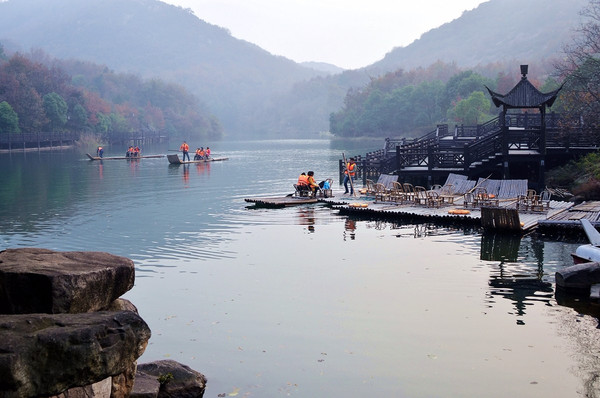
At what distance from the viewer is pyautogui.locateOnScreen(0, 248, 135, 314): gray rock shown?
980 centimetres

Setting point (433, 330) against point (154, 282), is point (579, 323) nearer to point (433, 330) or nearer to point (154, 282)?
point (433, 330)

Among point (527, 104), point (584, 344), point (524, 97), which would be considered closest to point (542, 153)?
point (527, 104)

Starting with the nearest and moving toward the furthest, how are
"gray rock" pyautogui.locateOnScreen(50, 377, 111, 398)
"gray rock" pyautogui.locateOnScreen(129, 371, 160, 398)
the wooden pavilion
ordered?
"gray rock" pyautogui.locateOnScreen(50, 377, 111, 398), "gray rock" pyautogui.locateOnScreen(129, 371, 160, 398), the wooden pavilion

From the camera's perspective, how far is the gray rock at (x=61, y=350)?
27.8 feet

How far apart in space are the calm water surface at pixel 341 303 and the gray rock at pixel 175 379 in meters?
0.42

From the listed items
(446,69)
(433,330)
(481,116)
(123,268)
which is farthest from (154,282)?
(446,69)

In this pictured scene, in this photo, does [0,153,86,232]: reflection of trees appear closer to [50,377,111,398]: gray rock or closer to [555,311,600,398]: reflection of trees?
[555,311,600,398]: reflection of trees

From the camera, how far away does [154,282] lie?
67.5 ft

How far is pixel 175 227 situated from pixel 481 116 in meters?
81.3

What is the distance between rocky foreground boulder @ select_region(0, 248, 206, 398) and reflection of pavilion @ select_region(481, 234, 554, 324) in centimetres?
941

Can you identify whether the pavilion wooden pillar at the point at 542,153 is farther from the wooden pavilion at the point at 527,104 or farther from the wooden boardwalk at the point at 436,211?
the wooden boardwalk at the point at 436,211

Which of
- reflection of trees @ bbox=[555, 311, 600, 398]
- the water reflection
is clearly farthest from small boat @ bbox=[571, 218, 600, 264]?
the water reflection

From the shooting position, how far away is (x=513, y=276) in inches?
826

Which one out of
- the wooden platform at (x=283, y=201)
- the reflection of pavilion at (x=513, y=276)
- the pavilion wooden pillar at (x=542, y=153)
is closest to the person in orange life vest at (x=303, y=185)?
the wooden platform at (x=283, y=201)
